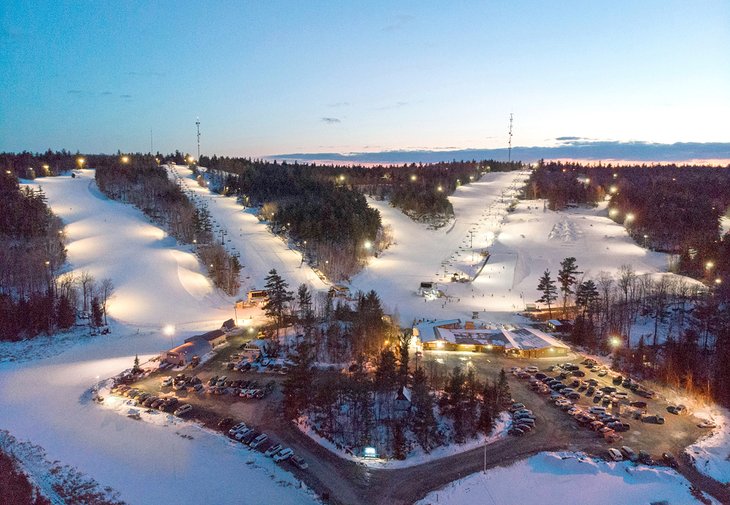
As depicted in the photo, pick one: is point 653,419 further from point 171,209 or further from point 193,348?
point 171,209

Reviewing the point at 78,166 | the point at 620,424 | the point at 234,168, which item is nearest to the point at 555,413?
the point at 620,424

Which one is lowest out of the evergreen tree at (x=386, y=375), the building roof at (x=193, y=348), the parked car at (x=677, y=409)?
the parked car at (x=677, y=409)

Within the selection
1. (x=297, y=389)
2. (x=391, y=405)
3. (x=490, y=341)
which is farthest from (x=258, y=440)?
(x=490, y=341)

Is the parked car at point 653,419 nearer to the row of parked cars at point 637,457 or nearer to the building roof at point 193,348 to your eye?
the row of parked cars at point 637,457

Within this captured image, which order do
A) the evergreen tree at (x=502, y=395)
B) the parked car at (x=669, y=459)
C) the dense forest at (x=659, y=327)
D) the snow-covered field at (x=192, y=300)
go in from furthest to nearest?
the dense forest at (x=659, y=327) < the evergreen tree at (x=502, y=395) < the parked car at (x=669, y=459) < the snow-covered field at (x=192, y=300)

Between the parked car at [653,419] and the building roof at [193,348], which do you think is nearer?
the parked car at [653,419]

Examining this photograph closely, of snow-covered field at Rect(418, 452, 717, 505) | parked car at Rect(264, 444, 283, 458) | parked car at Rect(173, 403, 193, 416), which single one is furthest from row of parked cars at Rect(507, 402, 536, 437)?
parked car at Rect(173, 403, 193, 416)

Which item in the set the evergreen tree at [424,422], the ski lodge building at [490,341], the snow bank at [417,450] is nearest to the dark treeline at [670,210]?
the ski lodge building at [490,341]
